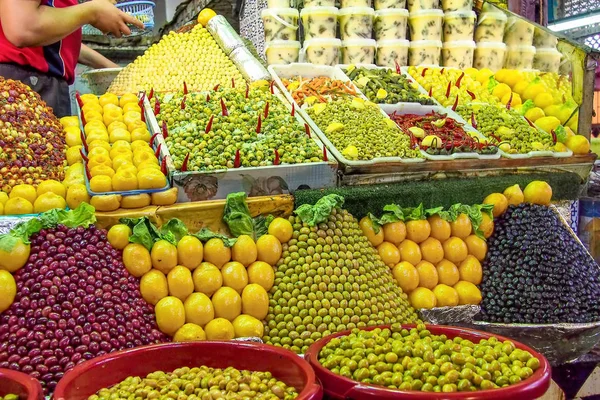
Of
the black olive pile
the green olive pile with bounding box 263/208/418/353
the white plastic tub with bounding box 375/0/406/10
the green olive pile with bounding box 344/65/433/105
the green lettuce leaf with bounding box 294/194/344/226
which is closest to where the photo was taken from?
the green olive pile with bounding box 263/208/418/353

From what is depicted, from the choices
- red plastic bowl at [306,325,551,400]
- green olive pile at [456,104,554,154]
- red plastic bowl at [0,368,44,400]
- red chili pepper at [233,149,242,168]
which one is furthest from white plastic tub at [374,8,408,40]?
red plastic bowl at [0,368,44,400]

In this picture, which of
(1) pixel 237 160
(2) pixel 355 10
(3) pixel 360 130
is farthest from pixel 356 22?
(1) pixel 237 160

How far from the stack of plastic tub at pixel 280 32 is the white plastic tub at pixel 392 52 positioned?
66 cm

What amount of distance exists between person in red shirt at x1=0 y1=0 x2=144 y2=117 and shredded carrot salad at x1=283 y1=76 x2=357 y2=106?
3.33 ft

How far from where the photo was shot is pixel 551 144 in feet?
12.2

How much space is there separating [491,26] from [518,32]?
234 millimetres

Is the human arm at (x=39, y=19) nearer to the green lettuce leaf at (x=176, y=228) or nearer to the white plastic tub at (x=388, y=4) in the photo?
the green lettuce leaf at (x=176, y=228)

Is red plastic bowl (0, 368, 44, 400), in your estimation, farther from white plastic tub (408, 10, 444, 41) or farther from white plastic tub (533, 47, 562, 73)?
white plastic tub (533, 47, 562, 73)

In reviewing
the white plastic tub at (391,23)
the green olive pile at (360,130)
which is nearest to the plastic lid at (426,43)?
the white plastic tub at (391,23)

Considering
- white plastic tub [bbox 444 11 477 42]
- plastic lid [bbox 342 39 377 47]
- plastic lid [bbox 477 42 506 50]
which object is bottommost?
plastic lid [bbox 477 42 506 50]

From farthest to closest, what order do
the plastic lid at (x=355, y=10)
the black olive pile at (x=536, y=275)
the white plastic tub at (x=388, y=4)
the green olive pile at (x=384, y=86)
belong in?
the white plastic tub at (x=388, y=4)
the plastic lid at (x=355, y=10)
the green olive pile at (x=384, y=86)
the black olive pile at (x=536, y=275)

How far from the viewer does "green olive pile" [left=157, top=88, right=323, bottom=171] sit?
2.85 m

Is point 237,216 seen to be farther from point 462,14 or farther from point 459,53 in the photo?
point 462,14

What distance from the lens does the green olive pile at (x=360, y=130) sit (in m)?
3.15
